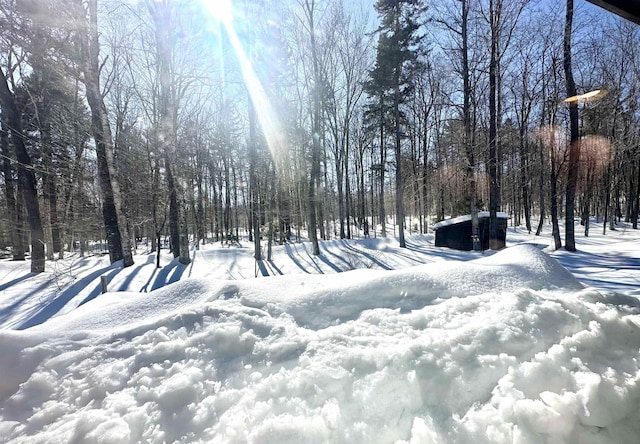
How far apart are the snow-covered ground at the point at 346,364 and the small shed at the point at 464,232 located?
35.0ft

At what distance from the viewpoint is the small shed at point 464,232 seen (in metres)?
12.2

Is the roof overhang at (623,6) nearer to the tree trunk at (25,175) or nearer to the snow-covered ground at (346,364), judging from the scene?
the snow-covered ground at (346,364)

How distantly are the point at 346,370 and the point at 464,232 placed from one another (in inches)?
512

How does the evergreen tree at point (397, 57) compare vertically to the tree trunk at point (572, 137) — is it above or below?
above

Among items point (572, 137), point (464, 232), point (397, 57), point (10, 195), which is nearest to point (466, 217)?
point (464, 232)

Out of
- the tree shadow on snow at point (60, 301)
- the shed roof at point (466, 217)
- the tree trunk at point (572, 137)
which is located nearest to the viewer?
the tree shadow on snow at point (60, 301)

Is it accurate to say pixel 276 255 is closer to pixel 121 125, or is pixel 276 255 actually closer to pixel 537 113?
pixel 121 125

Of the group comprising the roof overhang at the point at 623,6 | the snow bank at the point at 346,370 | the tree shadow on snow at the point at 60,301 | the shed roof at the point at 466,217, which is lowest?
the tree shadow on snow at the point at 60,301

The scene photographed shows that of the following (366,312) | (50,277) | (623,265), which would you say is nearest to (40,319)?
(50,277)

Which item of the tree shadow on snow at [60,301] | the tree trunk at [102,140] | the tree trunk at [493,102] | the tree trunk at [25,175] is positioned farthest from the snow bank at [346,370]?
the tree trunk at [25,175]

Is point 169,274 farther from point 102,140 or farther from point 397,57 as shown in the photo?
point 397,57

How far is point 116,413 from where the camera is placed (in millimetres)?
1588

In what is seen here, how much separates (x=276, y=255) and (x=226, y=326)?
11.8 metres

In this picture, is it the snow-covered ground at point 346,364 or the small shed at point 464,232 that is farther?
the small shed at point 464,232
